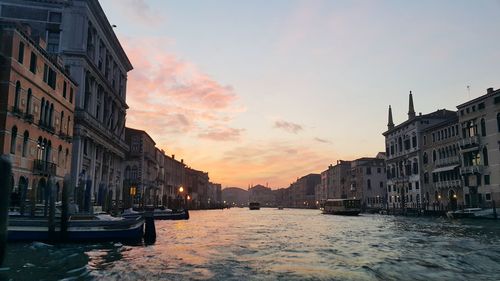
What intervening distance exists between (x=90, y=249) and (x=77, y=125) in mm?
21268

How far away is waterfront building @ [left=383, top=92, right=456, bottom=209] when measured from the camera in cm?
6819

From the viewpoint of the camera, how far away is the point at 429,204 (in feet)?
212

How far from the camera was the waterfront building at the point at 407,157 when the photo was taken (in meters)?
68.2

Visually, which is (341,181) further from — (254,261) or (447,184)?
(254,261)

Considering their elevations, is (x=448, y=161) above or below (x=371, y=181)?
above

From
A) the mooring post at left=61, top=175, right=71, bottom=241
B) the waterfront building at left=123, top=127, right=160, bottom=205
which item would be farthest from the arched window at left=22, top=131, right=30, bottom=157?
the waterfront building at left=123, top=127, right=160, bottom=205

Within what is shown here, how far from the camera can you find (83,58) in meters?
38.3

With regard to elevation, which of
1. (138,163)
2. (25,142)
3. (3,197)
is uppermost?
(138,163)

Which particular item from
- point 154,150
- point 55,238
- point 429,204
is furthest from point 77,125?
point 429,204

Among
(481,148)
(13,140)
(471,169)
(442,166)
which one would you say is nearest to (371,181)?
(442,166)

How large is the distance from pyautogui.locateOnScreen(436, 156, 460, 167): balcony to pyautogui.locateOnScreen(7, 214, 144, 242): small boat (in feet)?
160

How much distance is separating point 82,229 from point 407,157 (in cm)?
6358

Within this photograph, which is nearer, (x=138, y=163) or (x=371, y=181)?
(x=138, y=163)

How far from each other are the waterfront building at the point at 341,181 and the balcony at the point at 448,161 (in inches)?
1952
